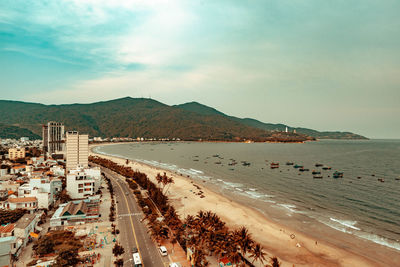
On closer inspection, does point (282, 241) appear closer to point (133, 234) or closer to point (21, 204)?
point (133, 234)

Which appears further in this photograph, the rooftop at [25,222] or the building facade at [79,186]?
the building facade at [79,186]

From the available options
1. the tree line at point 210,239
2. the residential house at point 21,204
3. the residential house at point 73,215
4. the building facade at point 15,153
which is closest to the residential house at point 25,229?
the residential house at point 73,215

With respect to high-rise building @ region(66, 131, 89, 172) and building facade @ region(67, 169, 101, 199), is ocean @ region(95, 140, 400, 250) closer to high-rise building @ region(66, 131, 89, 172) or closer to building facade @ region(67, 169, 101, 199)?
building facade @ region(67, 169, 101, 199)

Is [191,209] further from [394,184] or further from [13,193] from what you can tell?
[394,184]

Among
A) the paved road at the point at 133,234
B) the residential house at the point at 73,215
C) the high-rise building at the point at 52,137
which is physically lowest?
the paved road at the point at 133,234

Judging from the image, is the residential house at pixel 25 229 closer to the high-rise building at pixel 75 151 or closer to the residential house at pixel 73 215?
the residential house at pixel 73 215

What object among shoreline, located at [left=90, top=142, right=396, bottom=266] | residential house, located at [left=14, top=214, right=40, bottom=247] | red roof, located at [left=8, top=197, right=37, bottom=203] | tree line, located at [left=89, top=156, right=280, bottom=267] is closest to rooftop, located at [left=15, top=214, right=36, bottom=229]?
residential house, located at [left=14, top=214, right=40, bottom=247]

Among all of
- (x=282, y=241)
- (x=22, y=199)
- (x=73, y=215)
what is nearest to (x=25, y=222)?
(x=73, y=215)

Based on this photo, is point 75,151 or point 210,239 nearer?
point 210,239

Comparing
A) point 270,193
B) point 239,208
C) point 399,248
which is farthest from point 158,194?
point 399,248
